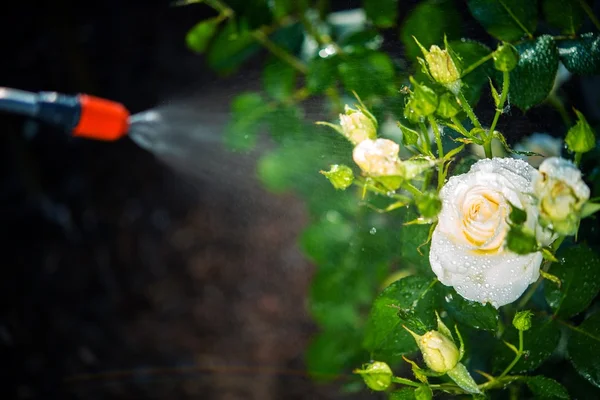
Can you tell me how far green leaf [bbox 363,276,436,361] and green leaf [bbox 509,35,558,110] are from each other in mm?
183

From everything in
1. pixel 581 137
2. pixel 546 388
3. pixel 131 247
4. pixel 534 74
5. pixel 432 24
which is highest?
pixel 131 247

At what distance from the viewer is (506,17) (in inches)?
21.8

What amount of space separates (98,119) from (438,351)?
2.06ft

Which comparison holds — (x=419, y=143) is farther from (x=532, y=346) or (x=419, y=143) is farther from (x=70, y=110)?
(x=70, y=110)

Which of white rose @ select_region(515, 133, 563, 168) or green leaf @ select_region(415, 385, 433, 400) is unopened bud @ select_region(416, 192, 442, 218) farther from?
white rose @ select_region(515, 133, 563, 168)

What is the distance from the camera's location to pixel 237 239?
1731 millimetres

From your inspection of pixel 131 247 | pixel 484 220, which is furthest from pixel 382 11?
pixel 131 247

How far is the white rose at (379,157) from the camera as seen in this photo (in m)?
0.39

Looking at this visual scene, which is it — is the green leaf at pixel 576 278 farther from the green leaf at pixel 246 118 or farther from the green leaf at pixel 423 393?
the green leaf at pixel 246 118

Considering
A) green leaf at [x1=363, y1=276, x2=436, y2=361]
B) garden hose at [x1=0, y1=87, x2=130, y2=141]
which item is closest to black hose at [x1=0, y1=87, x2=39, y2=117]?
garden hose at [x1=0, y1=87, x2=130, y2=141]

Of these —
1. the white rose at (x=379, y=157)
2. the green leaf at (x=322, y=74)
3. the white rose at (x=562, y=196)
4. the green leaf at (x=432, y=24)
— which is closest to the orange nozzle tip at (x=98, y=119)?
the green leaf at (x=322, y=74)

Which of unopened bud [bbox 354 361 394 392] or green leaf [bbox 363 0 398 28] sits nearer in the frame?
unopened bud [bbox 354 361 394 392]

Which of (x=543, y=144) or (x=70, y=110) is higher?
(x=70, y=110)

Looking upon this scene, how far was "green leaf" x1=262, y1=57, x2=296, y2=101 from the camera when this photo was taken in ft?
2.89
